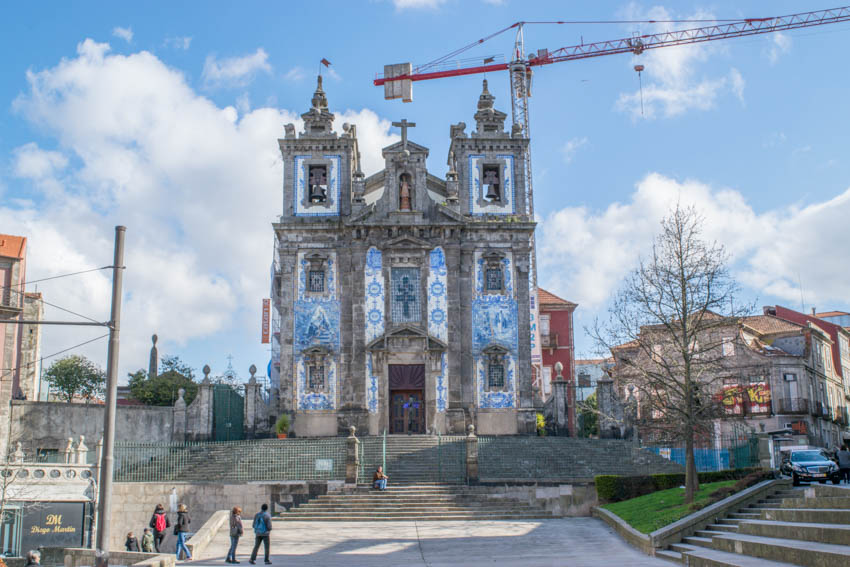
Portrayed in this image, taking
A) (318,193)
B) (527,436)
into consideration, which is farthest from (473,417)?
(318,193)

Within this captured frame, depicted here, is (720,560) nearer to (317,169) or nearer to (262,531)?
(262,531)

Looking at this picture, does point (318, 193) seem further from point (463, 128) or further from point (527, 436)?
point (527, 436)

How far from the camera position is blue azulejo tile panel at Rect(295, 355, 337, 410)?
1550 inches

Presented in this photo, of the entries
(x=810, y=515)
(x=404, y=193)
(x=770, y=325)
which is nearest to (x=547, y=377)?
(x=770, y=325)

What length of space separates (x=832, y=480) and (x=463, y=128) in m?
24.9

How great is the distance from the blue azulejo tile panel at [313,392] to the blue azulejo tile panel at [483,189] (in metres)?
10.1

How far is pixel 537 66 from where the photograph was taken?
224ft

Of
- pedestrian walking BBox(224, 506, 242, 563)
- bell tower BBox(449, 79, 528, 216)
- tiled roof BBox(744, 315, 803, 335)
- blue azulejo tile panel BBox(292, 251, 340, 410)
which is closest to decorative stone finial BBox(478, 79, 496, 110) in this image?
bell tower BBox(449, 79, 528, 216)

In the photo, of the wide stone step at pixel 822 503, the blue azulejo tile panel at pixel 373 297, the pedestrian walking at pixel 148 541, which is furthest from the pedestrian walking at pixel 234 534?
the blue azulejo tile panel at pixel 373 297

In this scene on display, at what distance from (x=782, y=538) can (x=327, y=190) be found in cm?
2910

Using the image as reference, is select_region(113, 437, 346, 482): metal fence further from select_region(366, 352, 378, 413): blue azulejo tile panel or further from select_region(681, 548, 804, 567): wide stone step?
select_region(681, 548, 804, 567): wide stone step

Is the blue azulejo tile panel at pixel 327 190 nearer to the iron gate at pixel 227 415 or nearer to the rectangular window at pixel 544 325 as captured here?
the iron gate at pixel 227 415

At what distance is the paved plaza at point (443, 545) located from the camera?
64.6 feet

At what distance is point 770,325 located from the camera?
5653cm
